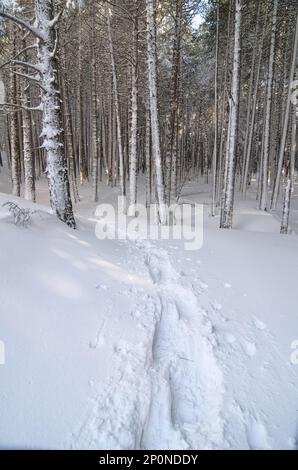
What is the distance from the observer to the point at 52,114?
607 centimetres

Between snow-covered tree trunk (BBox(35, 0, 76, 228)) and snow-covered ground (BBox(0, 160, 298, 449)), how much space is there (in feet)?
2.85

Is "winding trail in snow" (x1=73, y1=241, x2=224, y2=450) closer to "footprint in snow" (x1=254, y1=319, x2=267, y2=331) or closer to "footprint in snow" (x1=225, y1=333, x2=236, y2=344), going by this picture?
"footprint in snow" (x1=225, y1=333, x2=236, y2=344)

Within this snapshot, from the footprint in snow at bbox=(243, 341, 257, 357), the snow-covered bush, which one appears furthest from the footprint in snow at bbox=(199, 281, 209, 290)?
the snow-covered bush

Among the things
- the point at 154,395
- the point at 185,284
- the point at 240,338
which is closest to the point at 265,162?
the point at 185,284

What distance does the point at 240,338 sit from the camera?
12.5 ft

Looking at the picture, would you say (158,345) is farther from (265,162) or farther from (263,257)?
(265,162)

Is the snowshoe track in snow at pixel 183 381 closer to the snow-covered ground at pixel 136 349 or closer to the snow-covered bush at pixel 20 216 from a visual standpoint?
the snow-covered ground at pixel 136 349

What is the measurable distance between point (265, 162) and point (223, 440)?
1225 cm

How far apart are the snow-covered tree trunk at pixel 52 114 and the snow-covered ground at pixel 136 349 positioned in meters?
0.87

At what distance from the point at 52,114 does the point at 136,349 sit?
4624 millimetres

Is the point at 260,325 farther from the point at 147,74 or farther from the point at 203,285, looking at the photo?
the point at 147,74

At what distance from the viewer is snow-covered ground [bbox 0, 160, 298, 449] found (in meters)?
2.54

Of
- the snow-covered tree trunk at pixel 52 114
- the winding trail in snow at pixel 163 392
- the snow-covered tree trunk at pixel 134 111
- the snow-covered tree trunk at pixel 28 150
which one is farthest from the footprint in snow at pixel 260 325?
the snow-covered tree trunk at pixel 28 150

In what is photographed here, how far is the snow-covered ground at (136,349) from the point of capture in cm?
254
